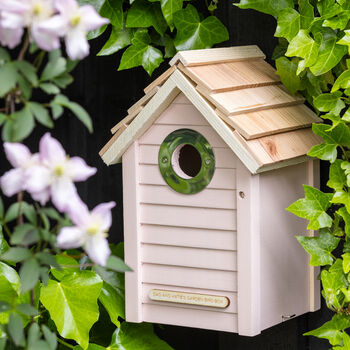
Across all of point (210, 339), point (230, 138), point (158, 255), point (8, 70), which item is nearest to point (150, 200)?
point (158, 255)

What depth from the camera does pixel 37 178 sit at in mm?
971

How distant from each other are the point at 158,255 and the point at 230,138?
1.15 ft

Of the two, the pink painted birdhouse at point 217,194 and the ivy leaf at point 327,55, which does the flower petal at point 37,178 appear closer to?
the pink painted birdhouse at point 217,194

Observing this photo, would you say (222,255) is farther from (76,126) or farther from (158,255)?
(76,126)

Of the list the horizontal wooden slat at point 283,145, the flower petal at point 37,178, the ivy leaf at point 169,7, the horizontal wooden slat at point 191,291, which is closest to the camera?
the flower petal at point 37,178

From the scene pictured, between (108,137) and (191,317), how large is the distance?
2.39ft

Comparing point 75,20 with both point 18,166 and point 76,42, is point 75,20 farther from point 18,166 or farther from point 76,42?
point 18,166

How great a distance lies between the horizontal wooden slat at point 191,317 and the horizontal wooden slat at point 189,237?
15 centimetres

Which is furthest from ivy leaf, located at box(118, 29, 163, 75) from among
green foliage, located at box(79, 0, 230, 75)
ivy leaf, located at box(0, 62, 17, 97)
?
ivy leaf, located at box(0, 62, 17, 97)

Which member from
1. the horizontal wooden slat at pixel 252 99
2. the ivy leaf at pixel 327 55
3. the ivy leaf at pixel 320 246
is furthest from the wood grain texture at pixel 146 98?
the ivy leaf at pixel 320 246

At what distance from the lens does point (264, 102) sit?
1.79m

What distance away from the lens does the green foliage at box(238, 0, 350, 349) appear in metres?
1.72

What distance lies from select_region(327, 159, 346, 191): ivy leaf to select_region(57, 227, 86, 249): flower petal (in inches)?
34.8

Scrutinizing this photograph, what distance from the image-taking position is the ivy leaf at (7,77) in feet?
3.28
